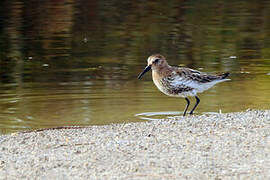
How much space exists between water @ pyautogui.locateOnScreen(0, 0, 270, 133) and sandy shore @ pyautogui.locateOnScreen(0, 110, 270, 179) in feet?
5.57

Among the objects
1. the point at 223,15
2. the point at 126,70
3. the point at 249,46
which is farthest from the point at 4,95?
the point at 223,15

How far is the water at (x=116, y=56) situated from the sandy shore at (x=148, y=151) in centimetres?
170

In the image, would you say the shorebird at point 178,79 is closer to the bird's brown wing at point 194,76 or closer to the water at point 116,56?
the bird's brown wing at point 194,76

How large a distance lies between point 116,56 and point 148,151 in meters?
7.71

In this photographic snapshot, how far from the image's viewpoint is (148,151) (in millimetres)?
6449

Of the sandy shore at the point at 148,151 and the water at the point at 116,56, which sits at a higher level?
the sandy shore at the point at 148,151

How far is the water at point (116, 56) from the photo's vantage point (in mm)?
10031

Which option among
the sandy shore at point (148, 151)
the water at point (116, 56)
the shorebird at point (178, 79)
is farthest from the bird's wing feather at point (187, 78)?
the sandy shore at point (148, 151)

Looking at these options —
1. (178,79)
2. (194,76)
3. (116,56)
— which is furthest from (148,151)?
(116,56)

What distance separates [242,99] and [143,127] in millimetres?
3088

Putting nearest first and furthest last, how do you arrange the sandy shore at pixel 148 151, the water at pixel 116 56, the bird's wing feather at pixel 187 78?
1. the sandy shore at pixel 148 151
2. the bird's wing feather at pixel 187 78
3. the water at pixel 116 56

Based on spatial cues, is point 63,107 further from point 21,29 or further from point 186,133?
point 21,29

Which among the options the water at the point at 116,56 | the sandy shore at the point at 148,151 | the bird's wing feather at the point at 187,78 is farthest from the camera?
the water at the point at 116,56

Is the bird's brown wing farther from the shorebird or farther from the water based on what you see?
the water
